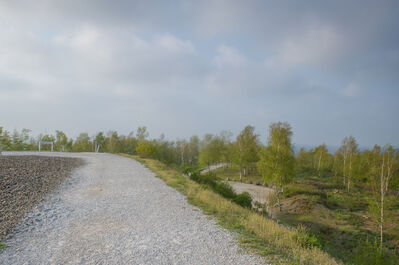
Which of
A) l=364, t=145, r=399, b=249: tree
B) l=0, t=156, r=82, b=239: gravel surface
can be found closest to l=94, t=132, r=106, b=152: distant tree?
l=0, t=156, r=82, b=239: gravel surface

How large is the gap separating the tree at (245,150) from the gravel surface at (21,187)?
3034 centimetres

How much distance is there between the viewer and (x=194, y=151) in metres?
74.4

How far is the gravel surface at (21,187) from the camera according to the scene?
7.10 meters

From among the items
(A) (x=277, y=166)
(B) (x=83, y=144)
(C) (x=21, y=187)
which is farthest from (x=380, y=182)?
(B) (x=83, y=144)

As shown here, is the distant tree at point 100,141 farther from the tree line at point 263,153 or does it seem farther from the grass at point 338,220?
the grass at point 338,220

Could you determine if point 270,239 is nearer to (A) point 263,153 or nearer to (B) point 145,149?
(A) point 263,153

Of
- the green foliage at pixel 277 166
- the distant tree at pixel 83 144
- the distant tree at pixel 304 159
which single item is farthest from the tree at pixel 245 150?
the distant tree at pixel 83 144

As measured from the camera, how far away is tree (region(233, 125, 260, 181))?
40969mm

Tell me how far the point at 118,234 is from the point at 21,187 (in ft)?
24.3

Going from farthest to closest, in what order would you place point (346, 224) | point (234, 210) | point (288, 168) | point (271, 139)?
point (271, 139) → point (288, 168) → point (346, 224) → point (234, 210)

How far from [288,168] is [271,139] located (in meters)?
5.37

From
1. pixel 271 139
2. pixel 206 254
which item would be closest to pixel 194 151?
pixel 271 139

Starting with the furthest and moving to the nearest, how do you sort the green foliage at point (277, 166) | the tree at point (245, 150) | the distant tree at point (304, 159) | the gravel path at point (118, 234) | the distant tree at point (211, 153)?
1. the distant tree at point (304, 159)
2. the distant tree at point (211, 153)
3. the tree at point (245, 150)
4. the green foliage at point (277, 166)
5. the gravel path at point (118, 234)

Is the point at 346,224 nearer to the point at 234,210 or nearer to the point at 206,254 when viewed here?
the point at 234,210
